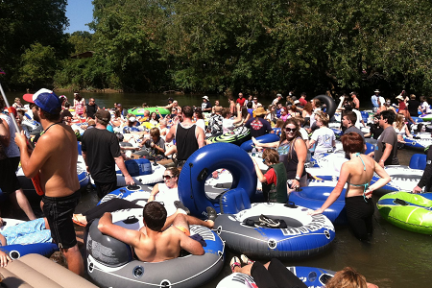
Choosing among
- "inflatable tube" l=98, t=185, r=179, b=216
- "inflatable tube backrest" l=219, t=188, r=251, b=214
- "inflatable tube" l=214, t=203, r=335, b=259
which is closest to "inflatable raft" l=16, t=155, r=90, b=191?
"inflatable tube" l=98, t=185, r=179, b=216

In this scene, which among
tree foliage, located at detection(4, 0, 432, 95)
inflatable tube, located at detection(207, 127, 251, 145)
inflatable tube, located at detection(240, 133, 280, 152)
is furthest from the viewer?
tree foliage, located at detection(4, 0, 432, 95)

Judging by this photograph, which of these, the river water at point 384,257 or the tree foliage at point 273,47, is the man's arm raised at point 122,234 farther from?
the tree foliage at point 273,47

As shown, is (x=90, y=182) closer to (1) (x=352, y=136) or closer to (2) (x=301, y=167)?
(2) (x=301, y=167)

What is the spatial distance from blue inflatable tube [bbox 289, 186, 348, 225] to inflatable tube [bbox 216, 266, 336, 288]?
1.69 meters

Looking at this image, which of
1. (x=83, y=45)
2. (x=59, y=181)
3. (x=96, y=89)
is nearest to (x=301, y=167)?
(x=59, y=181)

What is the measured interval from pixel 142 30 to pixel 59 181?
1354 inches

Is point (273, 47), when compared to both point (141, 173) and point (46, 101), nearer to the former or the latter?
point (141, 173)

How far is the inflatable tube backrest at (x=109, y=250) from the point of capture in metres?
3.64

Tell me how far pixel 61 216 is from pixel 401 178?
18.6 ft

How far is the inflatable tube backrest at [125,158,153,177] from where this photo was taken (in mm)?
7017

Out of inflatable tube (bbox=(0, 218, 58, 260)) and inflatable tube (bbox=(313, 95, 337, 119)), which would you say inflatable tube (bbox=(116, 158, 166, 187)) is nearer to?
inflatable tube (bbox=(0, 218, 58, 260))

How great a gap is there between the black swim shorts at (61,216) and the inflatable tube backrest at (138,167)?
3666 mm

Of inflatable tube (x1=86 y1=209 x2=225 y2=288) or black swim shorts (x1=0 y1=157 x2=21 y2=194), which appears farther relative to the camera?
black swim shorts (x1=0 y1=157 x2=21 y2=194)

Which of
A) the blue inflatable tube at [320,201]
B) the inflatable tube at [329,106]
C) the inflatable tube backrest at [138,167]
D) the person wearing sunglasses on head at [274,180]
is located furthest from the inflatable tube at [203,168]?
the inflatable tube at [329,106]
